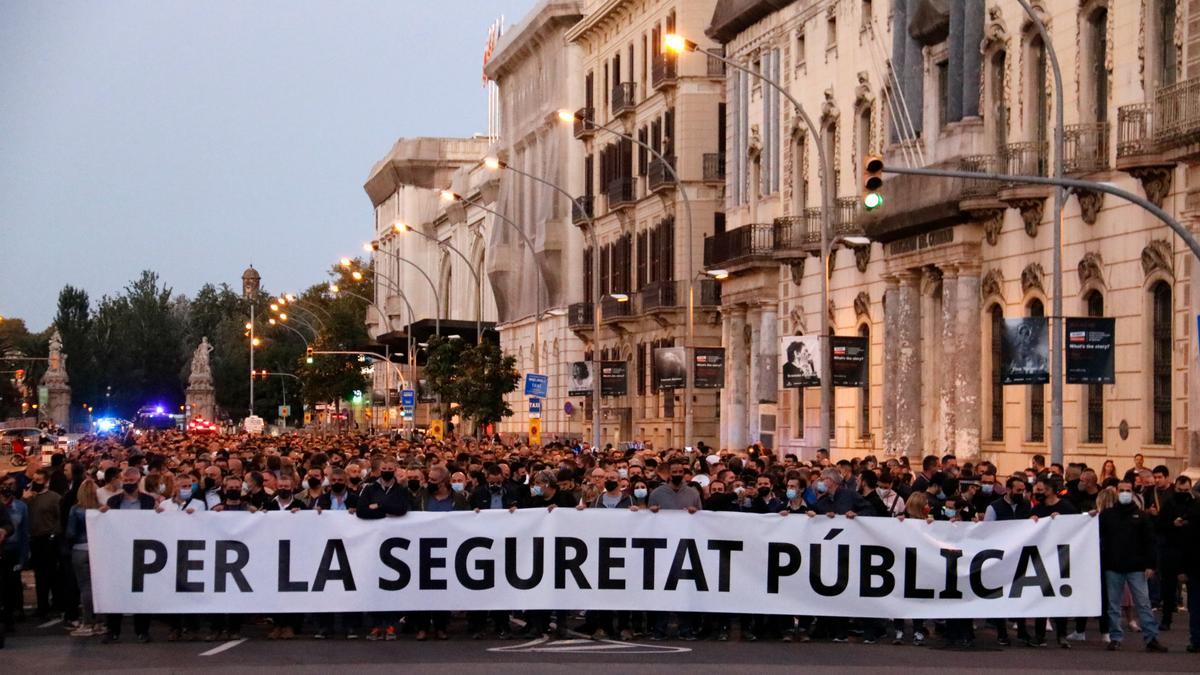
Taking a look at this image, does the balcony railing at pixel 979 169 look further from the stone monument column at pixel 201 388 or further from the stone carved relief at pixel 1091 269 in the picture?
the stone monument column at pixel 201 388

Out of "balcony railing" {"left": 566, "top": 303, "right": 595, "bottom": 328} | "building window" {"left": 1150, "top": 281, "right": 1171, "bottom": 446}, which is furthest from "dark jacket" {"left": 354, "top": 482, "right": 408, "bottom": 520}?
"balcony railing" {"left": 566, "top": 303, "right": 595, "bottom": 328}

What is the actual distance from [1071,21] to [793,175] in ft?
55.7

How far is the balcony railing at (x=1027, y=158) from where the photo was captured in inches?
1468

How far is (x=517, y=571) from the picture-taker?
2077cm

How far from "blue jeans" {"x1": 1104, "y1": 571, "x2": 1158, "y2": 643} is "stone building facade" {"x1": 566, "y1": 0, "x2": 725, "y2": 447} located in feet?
130

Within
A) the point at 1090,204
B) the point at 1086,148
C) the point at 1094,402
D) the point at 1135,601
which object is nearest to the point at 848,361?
the point at 1094,402

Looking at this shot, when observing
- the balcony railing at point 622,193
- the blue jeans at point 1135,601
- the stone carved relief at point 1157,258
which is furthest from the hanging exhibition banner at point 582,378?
the blue jeans at point 1135,601

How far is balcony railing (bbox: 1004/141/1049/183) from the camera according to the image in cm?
3728

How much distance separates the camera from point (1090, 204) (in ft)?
Result: 114

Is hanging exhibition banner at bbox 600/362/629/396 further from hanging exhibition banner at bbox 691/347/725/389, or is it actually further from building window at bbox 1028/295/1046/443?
building window at bbox 1028/295/1046/443

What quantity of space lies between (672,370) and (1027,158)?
1664 cm

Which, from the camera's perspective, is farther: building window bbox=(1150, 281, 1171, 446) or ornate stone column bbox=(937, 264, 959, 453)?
ornate stone column bbox=(937, 264, 959, 453)

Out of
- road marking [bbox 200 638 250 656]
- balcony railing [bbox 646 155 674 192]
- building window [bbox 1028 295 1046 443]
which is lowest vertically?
road marking [bbox 200 638 250 656]

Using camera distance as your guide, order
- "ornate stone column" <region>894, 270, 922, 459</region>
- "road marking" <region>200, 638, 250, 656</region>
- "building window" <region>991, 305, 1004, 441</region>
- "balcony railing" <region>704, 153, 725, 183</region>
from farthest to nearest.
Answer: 1. "balcony railing" <region>704, 153, 725, 183</region>
2. "ornate stone column" <region>894, 270, 922, 459</region>
3. "building window" <region>991, 305, 1004, 441</region>
4. "road marking" <region>200, 638, 250, 656</region>
